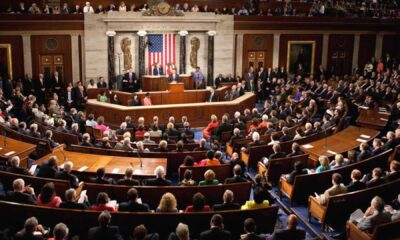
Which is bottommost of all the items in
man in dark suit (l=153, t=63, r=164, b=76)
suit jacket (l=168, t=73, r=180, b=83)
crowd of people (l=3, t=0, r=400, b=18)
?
suit jacket (l=168, t=73, r=180, b=83)

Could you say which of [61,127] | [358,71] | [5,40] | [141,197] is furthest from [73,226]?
[358,71]

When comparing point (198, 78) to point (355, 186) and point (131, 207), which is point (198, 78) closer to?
point (355, 186)

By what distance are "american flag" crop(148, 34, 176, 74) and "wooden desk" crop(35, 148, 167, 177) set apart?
10.8 m

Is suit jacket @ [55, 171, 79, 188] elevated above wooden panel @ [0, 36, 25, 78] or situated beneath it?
situated beneath

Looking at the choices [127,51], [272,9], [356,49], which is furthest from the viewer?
[356,49]

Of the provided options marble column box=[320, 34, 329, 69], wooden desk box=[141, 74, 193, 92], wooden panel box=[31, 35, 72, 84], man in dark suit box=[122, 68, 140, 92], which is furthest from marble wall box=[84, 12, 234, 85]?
marble column box=[320, 34, 329, 69]

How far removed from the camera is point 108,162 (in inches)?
340

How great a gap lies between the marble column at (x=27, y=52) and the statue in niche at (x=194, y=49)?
664 cm

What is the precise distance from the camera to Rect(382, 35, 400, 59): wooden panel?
959 inches

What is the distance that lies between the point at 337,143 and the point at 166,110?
21.2 feet

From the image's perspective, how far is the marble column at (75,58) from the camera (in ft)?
60.2

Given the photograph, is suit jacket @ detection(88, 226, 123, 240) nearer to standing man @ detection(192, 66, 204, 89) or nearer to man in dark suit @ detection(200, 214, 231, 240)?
man in dark suit @ detection(200, 214, 231, 240)

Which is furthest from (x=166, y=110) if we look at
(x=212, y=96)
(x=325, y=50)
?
(x=325, y=50)

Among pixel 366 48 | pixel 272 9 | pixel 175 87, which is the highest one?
pixel 272 9
